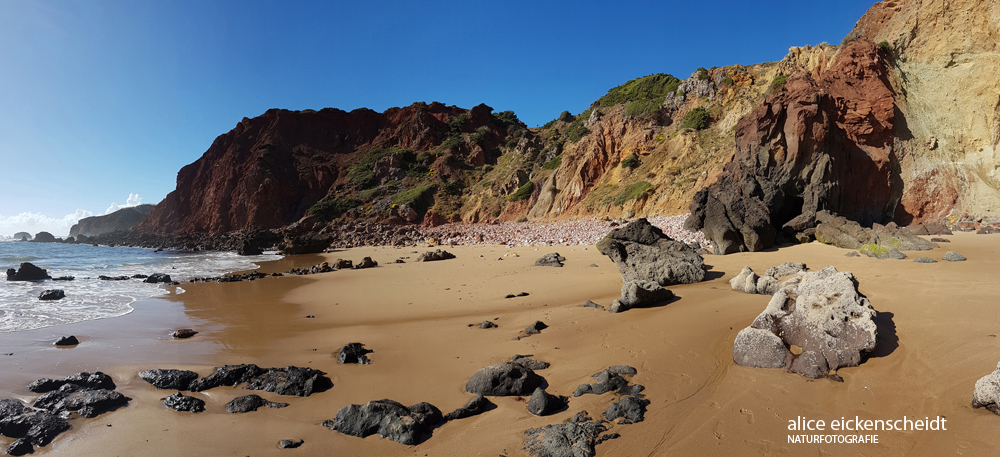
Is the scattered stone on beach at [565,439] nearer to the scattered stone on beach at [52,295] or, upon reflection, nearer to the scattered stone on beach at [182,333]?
the scattered stone on beach at [182,333]

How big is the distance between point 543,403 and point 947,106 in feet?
80.8

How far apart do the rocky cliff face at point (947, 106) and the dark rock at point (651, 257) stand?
15170 mm

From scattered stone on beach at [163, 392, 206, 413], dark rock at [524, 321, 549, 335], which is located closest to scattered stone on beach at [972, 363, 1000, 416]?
dark rock at [524, 321, 549, 335]

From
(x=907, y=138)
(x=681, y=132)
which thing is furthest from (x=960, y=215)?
(x=681, y=132)

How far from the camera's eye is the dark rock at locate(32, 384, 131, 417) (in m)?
3.54

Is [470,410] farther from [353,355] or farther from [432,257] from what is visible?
[432,257]

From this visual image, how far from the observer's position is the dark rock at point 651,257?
24.4 feet

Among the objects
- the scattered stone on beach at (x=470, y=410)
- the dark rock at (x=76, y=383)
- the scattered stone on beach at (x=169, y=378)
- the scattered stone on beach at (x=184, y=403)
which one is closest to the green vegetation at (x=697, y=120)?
the scattered stone on beach at (x=470, y=410)

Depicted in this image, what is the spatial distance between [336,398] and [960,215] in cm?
2293

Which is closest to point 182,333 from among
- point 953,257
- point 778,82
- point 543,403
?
point 543,403

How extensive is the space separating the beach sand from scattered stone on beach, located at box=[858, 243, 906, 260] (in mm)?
361

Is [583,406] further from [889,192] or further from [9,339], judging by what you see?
[889,192]

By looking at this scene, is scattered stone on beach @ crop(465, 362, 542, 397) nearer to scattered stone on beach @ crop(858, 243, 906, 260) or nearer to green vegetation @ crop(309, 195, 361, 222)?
scattered stone on beach @ crop(858, 243, 906, 260)

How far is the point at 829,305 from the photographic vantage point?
377 cm
